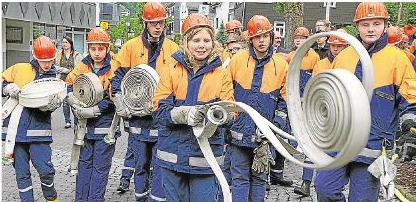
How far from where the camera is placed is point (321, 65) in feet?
18.5

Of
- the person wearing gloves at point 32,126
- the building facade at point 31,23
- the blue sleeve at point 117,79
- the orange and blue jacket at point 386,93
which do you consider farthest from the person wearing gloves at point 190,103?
the building facade at point 31,23

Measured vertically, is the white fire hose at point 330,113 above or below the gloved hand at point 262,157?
above

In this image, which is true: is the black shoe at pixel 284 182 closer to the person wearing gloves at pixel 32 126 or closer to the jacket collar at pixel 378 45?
the person wearing gloves at pixel 32 126

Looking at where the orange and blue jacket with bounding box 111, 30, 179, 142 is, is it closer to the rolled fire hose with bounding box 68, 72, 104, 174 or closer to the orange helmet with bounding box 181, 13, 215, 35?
the rolled fire hose with bounding box 68, 72, 104, 174

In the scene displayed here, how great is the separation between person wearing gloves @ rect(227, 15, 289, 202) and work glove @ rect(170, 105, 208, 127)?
4.57 feet

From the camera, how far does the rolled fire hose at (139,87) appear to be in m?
5.61

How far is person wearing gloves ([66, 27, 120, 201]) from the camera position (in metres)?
6.21

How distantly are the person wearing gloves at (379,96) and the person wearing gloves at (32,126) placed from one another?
3.02 meters

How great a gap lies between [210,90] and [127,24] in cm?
4614

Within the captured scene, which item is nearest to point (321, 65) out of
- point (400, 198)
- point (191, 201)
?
point (191, 201)

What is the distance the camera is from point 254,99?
224 inches

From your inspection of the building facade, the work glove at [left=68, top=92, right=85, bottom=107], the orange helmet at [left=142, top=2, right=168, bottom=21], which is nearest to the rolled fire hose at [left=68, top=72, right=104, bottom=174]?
the work glove at [left=68, top=92, right=85, bottom=107]

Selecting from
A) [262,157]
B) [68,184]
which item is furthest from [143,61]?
[68,184]

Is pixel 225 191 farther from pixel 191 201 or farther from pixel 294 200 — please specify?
pixel 294 200
